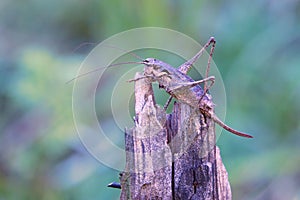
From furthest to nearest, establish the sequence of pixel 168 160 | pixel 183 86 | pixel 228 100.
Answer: pixel 228 100 → pixel 183 86 → pixel 168 160

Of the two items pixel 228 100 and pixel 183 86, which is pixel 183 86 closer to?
pixel 183 86

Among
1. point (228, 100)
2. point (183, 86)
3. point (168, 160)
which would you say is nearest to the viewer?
point (168, 160)

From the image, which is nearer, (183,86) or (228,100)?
(183,86)

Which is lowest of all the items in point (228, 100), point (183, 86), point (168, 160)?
point (168, 160)

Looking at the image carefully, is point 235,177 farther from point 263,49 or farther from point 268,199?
point 263,49

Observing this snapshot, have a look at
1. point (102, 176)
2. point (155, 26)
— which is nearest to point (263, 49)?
point (155, 26)

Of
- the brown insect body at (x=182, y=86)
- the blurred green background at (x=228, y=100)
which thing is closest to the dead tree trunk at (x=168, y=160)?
the brown insect body at (x=182, y=86)

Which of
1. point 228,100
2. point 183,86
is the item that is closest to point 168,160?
point 183,86

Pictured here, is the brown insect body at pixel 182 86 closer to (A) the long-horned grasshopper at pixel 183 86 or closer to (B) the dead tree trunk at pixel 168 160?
(A) the long-horned grasshopper at pixel 183 86
